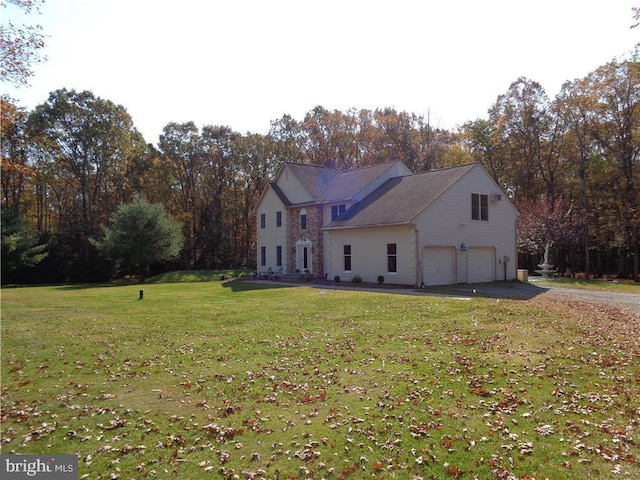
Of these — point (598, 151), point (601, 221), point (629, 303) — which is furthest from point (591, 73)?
point (629, 303)

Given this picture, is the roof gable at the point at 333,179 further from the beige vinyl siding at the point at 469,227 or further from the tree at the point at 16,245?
the tree at the point at 16,245

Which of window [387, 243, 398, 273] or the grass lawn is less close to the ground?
window [387, 243, 398, 273]

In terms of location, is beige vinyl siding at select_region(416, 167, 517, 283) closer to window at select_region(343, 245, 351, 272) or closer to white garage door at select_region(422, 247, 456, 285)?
white garage door at select_region(422, 247, 456, 285)

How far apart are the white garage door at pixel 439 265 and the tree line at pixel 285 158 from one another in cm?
1313

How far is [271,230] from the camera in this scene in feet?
120

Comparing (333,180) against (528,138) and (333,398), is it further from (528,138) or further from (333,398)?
(333,398)

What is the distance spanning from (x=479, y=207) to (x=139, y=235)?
25.6 m

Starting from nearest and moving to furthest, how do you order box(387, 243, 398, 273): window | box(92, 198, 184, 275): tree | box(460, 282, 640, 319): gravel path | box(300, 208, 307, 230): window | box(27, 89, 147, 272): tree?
box(460, 282, 640, 319): gravel path, box(387, 243, 398, 273): window, box(300, 208, 307, 230): window, box(92, 198, 184, 275): tree, box(27, 89, 147, 272): tree

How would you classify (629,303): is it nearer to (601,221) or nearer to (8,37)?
(601,221)

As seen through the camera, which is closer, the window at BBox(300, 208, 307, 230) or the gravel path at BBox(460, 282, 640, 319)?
the gravel path at BBox(460, 282, 640, 319)

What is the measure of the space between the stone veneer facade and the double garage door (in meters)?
9.20

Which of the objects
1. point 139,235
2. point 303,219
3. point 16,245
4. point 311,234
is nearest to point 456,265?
point 311,234

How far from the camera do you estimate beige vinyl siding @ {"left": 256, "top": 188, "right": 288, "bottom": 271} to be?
35.1m

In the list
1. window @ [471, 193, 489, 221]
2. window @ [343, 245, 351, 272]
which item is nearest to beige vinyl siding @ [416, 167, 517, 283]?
window @ [471, 193, 489, 221]
